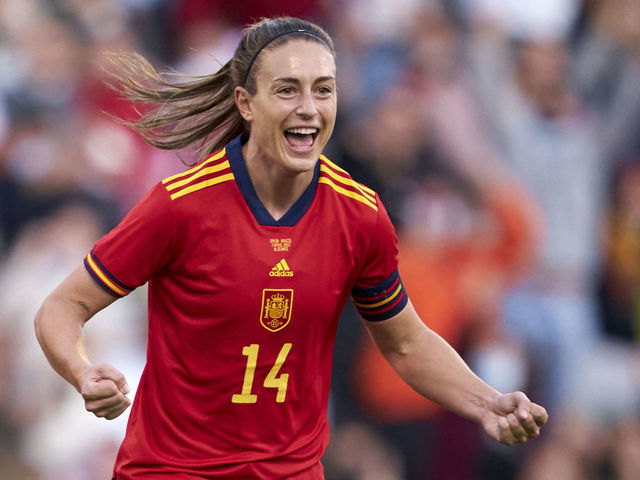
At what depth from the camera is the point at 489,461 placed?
7.00m

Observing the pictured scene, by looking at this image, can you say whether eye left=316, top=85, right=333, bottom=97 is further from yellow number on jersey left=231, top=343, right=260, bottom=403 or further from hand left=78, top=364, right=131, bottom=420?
hand left=78, top=364, right=131, bottom=420

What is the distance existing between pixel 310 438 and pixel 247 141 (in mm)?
1080

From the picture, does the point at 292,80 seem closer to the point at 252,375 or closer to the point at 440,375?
the point at 252,375

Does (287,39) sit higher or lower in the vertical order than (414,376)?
higher

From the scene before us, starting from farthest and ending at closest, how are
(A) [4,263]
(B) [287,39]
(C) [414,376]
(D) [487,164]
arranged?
1. (D) [487,164]
2. (A) [4,263]
3. (C) [414,376]
4. (B) [287,39]

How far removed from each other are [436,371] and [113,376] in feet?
4.34

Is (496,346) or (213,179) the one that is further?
(496,346)

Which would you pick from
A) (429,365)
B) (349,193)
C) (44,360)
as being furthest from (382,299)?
(44,360)

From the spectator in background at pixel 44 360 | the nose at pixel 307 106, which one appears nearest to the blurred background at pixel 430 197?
the spectator in background at pixel 44 360

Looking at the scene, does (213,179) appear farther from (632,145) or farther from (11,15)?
(632,145)

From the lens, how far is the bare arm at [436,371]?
3705 millimetres

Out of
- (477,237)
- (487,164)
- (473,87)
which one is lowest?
(477,237)

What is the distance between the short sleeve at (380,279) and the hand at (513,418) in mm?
524

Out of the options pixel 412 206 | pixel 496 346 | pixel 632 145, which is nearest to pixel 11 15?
pixel 412 206
